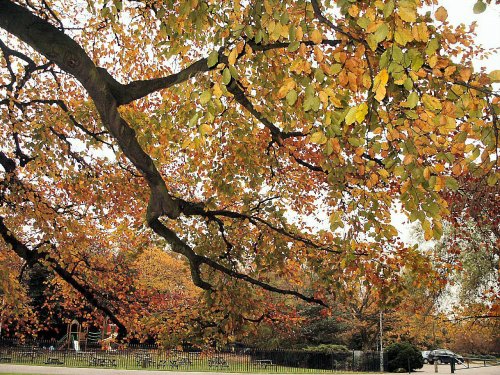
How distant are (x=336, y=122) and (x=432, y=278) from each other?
13.6 ft

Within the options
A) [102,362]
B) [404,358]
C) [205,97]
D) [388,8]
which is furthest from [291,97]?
[404,358]

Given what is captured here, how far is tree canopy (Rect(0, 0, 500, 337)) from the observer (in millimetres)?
3184

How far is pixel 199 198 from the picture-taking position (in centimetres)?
1128

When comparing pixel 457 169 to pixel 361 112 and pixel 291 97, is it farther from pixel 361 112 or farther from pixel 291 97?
pixel 291 97

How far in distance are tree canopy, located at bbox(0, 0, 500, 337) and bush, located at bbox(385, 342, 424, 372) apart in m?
21.7

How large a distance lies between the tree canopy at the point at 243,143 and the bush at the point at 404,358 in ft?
71.3

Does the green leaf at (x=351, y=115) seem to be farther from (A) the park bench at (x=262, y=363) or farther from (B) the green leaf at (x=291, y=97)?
(A) the park bench at (x=262, y=363)

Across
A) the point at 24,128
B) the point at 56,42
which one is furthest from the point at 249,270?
the point at 56,42

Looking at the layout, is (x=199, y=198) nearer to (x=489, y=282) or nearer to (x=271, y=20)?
(x=271, y=20)

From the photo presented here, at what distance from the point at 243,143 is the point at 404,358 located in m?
26.4

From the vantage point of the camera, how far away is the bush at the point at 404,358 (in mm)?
29109

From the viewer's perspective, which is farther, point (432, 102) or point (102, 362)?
point (102, 362)

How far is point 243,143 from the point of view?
7582mm

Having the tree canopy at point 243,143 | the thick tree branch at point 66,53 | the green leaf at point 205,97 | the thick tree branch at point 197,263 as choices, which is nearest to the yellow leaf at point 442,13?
the tree canopy at point 243,143
